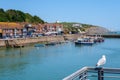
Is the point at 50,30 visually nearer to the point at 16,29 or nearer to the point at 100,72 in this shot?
the point at 16,29

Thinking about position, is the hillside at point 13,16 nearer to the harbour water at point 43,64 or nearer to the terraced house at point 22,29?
the terraced house at point 22,29

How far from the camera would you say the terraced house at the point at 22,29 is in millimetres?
65875

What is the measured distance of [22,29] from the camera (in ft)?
240

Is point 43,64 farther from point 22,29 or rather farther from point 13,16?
point 13,16

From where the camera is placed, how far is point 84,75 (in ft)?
17.1

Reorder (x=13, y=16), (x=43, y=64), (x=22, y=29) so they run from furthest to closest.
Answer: (x=13, y=16) → (x=22, y=29) → (x=43, y=64)

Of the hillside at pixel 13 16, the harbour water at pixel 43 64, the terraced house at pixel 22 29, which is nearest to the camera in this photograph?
the harbour water at pixel 43 64

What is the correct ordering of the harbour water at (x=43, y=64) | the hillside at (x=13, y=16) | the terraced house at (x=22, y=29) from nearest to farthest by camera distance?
the harbour water at (x=43, y=64)
the terraced house at (x=22, y=29)
the hillside at (x=13, y=16)

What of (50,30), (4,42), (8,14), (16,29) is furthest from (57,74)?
(50,30)

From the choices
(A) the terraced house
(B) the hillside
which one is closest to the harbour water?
(A) the terraced house

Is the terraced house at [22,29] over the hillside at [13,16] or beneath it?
beneath

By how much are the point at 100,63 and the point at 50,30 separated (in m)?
88.0

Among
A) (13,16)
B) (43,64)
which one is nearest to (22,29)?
(13,16)

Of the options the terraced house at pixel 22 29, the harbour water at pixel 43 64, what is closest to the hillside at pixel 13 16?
the terraced house at pixel 22 29
